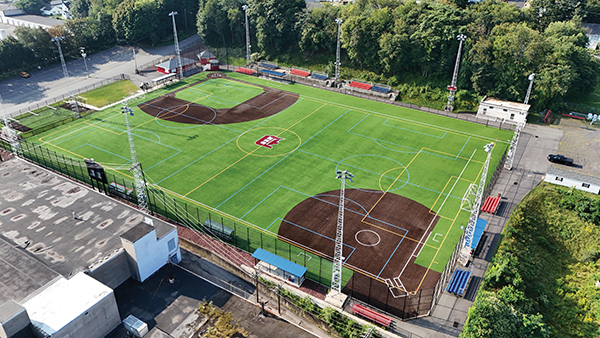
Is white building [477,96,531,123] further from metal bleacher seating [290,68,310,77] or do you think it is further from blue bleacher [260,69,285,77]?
blue bleacher [260,69,285,77]

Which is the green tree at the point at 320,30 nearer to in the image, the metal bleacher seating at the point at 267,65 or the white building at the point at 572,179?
the metal bleacher seating at the point at 267,65

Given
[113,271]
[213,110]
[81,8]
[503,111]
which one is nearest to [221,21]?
[213,110]

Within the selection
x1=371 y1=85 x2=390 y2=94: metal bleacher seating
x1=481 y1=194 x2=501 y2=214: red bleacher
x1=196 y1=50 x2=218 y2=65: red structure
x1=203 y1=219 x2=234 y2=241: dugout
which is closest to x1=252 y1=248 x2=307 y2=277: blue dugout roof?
x1=203 y1=219 x2=234 y2=241: dugout

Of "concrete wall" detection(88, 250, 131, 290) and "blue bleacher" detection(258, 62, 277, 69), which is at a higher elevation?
"blue bleacher" detection(258, 62, 277, 69)

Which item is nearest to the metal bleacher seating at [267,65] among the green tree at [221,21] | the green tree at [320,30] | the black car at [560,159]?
the green tree at [320,30]

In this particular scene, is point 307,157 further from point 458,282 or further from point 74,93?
point 74,93

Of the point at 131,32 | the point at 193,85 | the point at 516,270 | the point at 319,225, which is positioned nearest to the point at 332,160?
the point at 319,225
